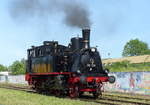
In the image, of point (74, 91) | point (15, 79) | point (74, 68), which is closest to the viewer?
point (74, 68)

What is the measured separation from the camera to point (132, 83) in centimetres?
2428

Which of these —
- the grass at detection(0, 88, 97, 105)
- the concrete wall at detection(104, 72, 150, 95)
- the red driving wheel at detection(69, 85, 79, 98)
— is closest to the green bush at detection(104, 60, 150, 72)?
the concrete wall at detection(104, 72, 150, 95)

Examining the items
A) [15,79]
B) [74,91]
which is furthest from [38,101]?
[15,79]

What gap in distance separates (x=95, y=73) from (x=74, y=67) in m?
1.35

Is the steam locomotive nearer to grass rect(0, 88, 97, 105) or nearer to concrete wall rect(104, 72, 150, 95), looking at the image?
grass rect(0, 88, 97, 105)

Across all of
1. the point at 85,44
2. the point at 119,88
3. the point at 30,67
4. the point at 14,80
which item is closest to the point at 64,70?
the point at 85,44

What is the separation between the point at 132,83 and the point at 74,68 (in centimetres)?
794

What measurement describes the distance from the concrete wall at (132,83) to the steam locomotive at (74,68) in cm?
523

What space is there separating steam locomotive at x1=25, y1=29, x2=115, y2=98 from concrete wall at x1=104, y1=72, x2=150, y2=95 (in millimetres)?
5230

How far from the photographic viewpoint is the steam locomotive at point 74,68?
17875mm

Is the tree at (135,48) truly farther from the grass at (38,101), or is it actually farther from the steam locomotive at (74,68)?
the grass at (38,101)

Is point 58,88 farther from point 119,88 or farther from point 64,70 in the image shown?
point 119,88

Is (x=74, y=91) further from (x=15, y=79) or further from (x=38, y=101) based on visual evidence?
(x=15, y=79)

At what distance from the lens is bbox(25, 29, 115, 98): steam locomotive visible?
1788 centimetres
